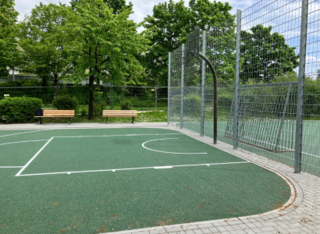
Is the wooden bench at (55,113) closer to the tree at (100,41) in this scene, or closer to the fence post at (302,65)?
the tree at (100,41)

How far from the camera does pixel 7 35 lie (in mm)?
23172

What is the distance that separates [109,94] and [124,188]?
15.9 meters

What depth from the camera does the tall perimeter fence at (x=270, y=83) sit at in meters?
5.20

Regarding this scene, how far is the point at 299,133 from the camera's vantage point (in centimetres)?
529

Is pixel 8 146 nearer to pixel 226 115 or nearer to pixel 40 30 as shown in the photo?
pixel 226 115

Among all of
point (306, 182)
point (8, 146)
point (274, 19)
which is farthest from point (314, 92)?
point (8, 146)

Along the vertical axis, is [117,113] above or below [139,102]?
below

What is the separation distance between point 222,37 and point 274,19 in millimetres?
2331

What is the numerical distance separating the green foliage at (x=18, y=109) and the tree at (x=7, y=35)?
1067 cm

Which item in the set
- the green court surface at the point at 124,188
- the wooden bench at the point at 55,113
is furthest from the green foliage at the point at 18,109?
the green court surface at the point at 124,188

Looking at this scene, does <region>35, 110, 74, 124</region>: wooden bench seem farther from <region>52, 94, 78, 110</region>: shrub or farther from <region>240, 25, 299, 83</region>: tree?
<region>240, 25, 299, 83</region>: tree

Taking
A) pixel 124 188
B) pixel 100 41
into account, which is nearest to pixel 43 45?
pixel 100 41

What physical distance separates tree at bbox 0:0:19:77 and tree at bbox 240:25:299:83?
21.8 metres

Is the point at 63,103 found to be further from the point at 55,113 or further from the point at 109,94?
the point at 109,94
